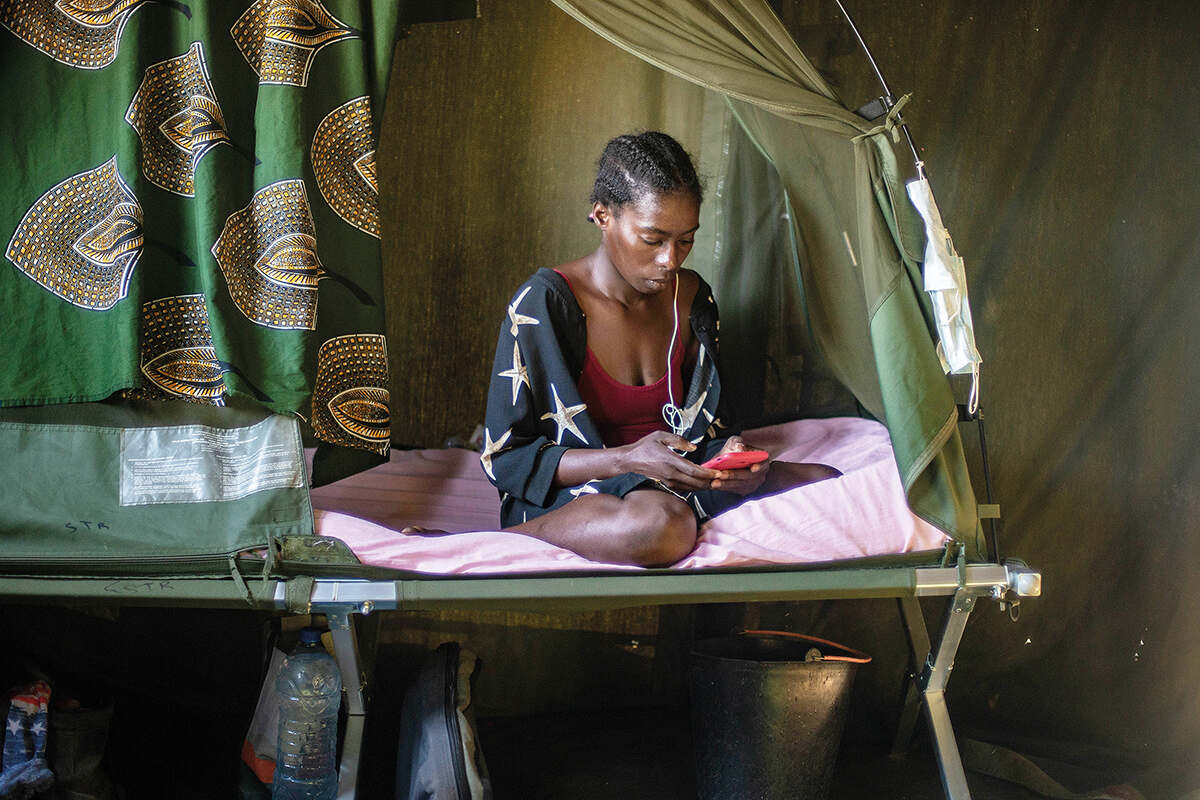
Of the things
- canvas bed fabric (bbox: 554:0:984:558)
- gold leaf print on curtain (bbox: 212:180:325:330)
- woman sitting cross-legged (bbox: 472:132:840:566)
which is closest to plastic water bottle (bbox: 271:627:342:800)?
woman sitting cross-legged (bbox: 472:132:840:566)

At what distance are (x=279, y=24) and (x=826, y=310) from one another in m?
1.34

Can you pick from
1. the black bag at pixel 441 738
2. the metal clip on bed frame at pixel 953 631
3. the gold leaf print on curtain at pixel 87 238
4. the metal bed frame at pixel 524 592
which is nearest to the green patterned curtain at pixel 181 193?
the gold leaf print on curtain at pixel 87 238

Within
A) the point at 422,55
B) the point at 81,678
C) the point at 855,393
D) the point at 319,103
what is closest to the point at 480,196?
the point at 422,55

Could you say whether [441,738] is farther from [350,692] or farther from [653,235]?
[653,235]

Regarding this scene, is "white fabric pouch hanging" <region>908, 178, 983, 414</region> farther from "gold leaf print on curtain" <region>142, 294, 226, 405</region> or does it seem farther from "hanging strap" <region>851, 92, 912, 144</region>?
"gold leaf print on curtain" <region>142, 294, 226, 405</region>

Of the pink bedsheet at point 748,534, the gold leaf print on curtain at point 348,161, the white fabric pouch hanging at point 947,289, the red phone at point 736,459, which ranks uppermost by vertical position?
the gold leaf print on curtain at point 348,161

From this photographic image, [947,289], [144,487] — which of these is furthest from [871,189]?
[144,487]

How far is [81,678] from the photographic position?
2283mm

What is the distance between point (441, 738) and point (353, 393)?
697mm

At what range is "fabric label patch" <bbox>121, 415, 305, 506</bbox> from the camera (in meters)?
1.92

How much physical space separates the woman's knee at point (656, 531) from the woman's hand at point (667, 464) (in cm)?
6

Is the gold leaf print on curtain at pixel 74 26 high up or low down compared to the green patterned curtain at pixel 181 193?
up

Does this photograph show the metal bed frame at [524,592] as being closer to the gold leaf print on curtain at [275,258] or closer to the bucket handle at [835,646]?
the bucket handle at [835,646]

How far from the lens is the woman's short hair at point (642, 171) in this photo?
2180 millimetres
